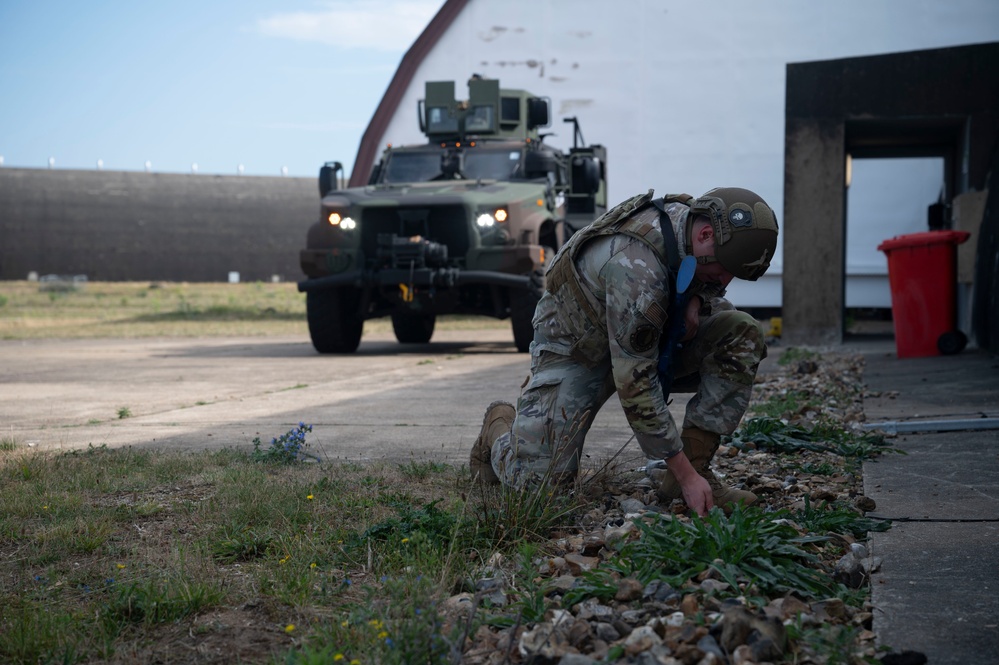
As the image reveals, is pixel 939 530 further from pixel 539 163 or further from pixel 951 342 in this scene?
pixel 539 163

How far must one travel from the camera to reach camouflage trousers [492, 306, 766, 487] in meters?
3.40

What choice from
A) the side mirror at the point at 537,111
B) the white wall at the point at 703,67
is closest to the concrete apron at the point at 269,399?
the side mirror at the point at 537,111

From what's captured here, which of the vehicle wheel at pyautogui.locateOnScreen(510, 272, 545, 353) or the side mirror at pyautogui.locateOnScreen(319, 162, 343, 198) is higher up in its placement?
the side mirror at pyautogui.locateOnScreen(319, 162, 343, 198)

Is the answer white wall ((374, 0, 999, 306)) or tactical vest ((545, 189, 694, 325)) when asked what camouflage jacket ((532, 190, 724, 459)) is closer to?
tactical vest ((545, 189, 694, 325))

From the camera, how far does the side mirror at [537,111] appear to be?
1204 centimetres

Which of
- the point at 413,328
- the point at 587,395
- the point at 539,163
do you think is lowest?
the point at 413,328

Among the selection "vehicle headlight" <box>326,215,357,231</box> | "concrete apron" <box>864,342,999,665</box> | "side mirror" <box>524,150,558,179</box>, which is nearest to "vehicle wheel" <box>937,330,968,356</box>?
"concrete apron" <box>864,342,999,665</box>

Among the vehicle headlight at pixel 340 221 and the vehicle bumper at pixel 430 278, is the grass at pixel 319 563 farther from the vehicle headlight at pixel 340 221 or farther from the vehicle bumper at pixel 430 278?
the vehicle headlight at pixel 340 221

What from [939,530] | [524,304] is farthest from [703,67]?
[939,530]

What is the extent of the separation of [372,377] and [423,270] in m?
2.00

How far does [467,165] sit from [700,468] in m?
8.68

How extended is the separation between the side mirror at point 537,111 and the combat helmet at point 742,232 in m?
9.20

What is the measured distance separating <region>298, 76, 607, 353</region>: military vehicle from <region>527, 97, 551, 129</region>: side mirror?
0.01 meters

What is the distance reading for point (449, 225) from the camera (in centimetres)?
1077
